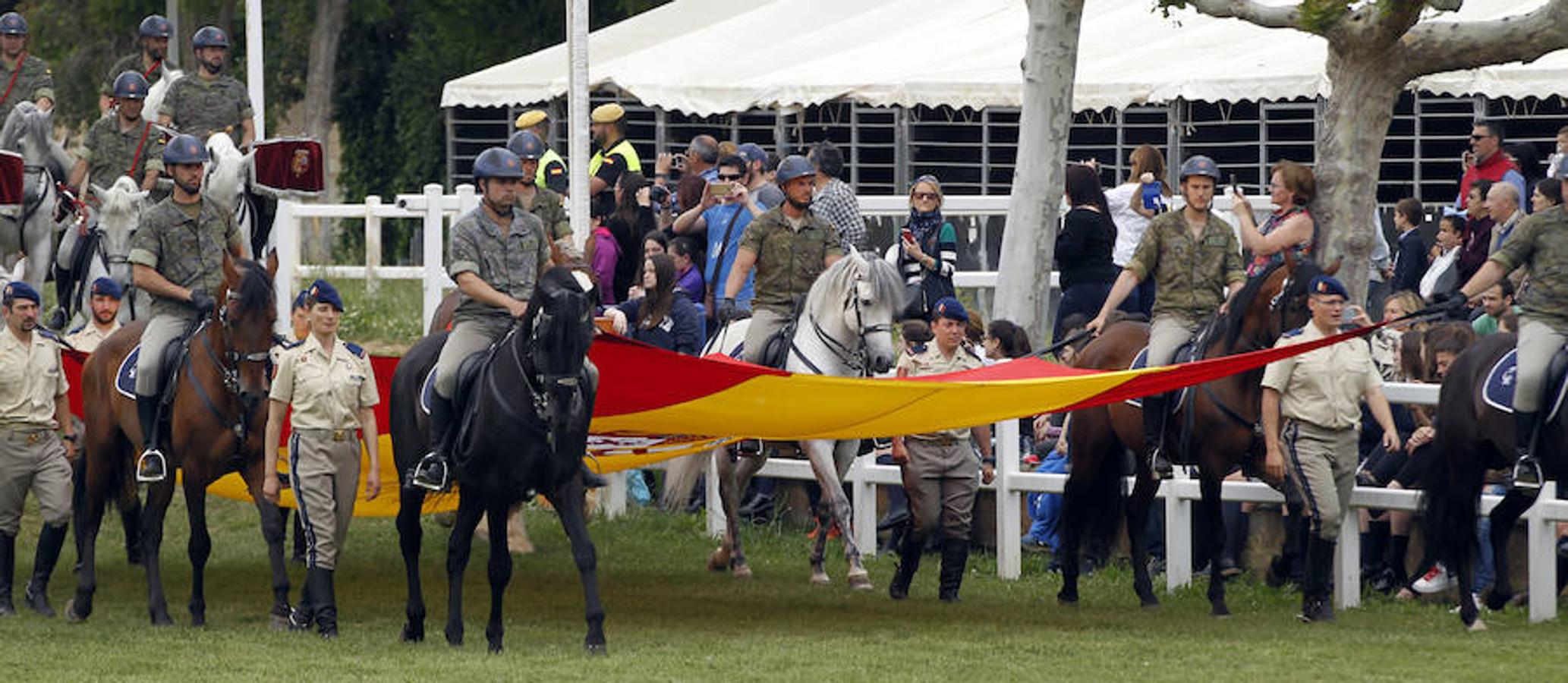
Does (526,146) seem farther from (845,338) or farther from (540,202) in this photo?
(845,338)

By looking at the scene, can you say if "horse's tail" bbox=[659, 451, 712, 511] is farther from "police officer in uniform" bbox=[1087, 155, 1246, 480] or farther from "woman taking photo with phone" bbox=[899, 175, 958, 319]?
"police officer in uniform" bbox=[1087, 155, 1246, 480]

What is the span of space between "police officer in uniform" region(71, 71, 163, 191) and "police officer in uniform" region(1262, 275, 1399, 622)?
8.95 metres

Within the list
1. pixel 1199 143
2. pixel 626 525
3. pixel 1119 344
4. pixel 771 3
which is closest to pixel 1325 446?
pixel 1119 344

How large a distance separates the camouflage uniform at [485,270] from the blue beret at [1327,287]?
4186 millimetres

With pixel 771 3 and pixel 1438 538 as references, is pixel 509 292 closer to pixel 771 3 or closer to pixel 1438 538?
pixel 1438 538

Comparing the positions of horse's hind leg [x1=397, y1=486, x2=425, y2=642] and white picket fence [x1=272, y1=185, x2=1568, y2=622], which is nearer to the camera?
horse's hind leg [x1=397, y1=486, x2=425, y2=642]

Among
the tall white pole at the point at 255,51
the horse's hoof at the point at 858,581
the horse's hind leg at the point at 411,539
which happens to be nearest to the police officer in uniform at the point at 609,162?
the tall white pole at the point at 255,51

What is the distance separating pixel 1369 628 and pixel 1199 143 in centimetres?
1521

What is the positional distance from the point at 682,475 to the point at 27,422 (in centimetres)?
464

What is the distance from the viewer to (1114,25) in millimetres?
30438

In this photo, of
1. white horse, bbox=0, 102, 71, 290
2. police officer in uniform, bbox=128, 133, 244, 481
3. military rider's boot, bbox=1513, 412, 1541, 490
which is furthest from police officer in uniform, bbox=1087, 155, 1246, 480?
white horse, bbox=0, 102, 71, 290

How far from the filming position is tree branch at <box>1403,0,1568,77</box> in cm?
1759

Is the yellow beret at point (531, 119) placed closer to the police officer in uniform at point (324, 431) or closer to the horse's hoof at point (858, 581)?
the horse's hoof at point (858, 581)

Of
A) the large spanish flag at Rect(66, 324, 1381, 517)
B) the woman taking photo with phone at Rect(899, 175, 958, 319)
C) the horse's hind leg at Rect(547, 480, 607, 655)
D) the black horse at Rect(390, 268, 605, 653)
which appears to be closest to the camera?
the black horse at Rect(390, 268, 605, 653)
